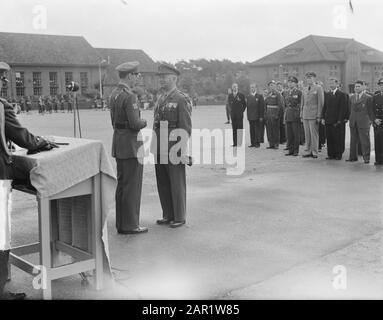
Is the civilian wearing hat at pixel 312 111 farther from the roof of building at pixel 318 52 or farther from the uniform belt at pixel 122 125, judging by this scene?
the roof of building at pixel 318 52

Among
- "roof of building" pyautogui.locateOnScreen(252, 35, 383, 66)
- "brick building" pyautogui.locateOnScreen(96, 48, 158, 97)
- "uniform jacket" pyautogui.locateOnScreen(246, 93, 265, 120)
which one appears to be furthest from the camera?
"brick building" pyautogui.locateOnScreen(96, 48, 158, 97)

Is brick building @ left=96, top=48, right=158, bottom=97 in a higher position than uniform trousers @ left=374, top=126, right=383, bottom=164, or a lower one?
higher

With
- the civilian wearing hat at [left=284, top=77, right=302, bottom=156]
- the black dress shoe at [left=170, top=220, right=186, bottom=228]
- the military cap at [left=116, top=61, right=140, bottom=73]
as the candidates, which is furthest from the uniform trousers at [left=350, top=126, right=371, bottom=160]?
the military cap at [left=116, top=61, right=140, bottom=73]

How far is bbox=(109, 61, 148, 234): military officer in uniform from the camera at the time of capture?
663 cm

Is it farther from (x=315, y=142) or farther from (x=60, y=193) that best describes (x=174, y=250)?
(x=315, y=142)

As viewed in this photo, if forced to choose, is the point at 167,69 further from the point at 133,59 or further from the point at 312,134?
the point at 133,59

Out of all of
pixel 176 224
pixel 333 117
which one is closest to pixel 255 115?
pixel 333 117

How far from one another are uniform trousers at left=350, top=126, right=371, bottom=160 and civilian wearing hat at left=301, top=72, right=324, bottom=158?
922mm

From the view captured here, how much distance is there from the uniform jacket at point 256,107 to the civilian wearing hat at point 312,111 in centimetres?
317

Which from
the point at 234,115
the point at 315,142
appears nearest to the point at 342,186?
the point at 315,142

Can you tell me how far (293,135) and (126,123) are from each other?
8.78 m

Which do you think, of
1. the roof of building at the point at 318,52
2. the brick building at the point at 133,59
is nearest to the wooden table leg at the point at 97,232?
the roof of building at the point at 318,52

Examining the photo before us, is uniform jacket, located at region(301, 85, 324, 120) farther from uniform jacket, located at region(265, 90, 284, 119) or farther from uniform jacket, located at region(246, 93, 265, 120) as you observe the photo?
uniform jacket, located at region(246, 93, 265, 120)
